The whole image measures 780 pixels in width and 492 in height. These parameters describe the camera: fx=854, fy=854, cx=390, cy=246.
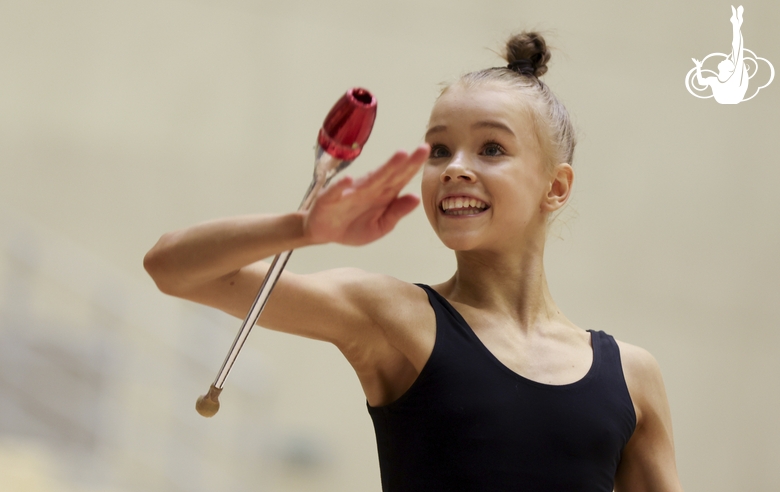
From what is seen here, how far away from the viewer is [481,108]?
1.21 meters

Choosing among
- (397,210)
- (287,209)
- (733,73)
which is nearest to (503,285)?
(397,210)

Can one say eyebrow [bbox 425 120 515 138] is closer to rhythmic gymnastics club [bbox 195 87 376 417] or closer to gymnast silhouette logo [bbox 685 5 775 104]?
rhythmic gymnastics club [bbox 195 87 376 417]

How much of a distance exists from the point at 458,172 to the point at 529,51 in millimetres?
362

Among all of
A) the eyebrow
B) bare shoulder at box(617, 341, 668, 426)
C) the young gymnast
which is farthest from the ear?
bare shoulder at box(617, 341, 668, 426)

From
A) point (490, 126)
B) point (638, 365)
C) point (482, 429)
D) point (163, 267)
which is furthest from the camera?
point (638, 365)

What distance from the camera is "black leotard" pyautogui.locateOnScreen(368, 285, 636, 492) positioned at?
3.58 ft

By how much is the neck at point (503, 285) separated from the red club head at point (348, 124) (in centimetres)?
47

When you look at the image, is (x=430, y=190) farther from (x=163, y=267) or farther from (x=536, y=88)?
(x=163, y=267)

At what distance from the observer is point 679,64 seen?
3.87m

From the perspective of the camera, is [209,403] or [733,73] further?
[733,73]

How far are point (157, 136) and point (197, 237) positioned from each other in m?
2.54

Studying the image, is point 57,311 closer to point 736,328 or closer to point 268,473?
point 268,473

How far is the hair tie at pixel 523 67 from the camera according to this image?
1.38 meters

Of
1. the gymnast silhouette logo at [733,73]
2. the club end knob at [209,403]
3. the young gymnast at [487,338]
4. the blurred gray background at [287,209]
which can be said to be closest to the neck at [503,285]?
the young gymnast at [487,338]
